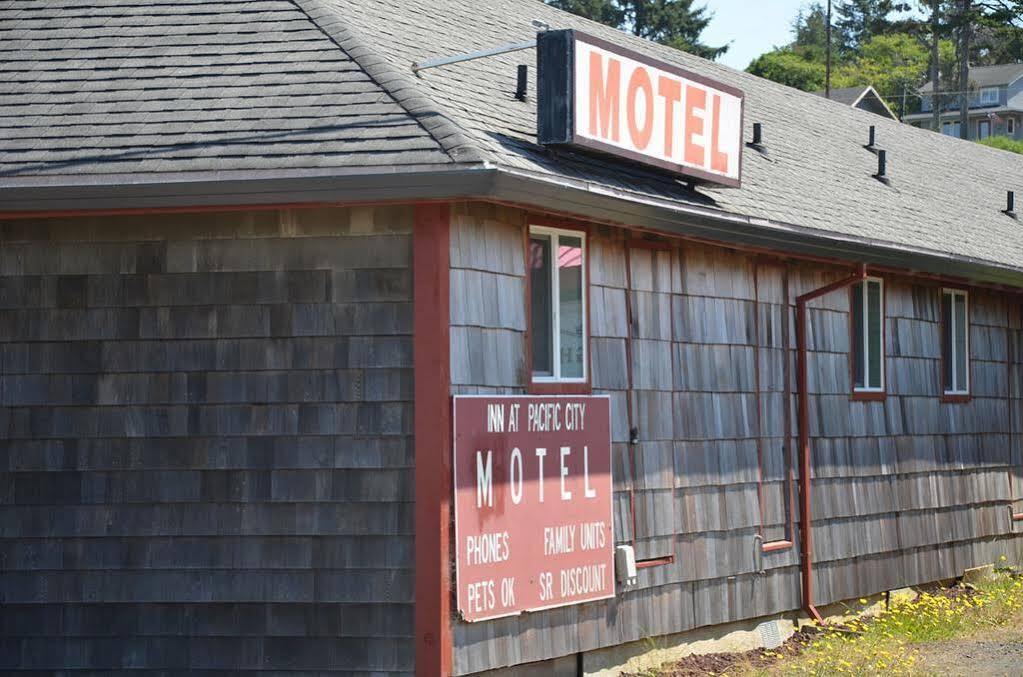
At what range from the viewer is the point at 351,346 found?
30.2 ft

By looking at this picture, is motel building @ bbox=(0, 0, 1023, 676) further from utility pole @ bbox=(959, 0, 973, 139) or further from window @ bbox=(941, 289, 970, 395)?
utility pole @ bbox=(959, 0, 973, 139)

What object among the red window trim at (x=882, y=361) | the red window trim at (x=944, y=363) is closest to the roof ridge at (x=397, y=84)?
the red window trim at (x=882, y=361)

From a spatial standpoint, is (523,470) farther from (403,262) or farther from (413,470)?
(403,262)

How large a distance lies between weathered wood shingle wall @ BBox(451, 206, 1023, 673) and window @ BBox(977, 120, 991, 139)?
9160 cm

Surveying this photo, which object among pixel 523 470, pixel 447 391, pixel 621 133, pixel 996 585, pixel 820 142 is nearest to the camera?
pixel 447 391

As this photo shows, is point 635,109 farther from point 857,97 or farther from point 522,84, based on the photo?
point 857,97

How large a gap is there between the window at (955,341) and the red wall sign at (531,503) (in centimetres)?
693

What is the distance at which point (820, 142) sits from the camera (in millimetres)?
18266

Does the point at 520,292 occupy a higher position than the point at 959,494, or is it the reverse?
the point at 520,292

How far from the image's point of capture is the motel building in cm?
906

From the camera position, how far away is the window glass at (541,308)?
10.1 metres

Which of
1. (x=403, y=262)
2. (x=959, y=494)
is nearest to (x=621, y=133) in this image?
(x=403, y=262)

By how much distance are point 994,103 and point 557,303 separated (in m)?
97.1

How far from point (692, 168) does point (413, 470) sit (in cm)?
361
